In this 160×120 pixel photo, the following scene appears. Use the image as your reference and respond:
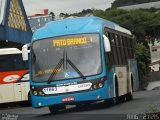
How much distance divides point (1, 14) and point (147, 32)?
3584cm

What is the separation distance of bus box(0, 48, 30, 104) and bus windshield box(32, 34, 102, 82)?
36.7ft

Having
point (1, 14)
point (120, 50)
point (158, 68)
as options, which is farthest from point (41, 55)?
point (158, 68)

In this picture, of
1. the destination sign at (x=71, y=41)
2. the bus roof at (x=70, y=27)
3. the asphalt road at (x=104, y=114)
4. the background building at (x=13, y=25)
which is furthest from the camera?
the background building at (x=13, y=25)

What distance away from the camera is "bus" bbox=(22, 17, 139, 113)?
19.2 m

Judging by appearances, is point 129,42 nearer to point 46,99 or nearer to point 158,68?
point 46,99

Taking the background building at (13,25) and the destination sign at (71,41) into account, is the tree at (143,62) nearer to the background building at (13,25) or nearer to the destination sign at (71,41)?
the background building at (13,25)

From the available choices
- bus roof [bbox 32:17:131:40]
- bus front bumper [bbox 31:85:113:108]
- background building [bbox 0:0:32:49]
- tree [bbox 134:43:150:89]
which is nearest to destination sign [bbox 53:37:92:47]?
bus roof [bbox 32:17:131:40]

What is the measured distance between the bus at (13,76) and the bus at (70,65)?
1058 cm

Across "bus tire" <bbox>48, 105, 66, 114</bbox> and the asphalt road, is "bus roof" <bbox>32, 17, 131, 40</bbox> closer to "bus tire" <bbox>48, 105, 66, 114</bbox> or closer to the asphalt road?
"bus tire" <bbox>48, 105, 66, 114</bbox>

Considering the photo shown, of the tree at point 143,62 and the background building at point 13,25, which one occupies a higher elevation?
the background building at point 13,25

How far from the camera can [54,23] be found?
68.5 feet

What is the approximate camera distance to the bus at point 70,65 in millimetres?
19156

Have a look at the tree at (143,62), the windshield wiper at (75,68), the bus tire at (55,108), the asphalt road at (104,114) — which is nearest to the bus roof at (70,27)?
the windshield wiper at (75,68)

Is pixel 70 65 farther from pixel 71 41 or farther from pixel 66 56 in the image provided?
pixel 71 41
